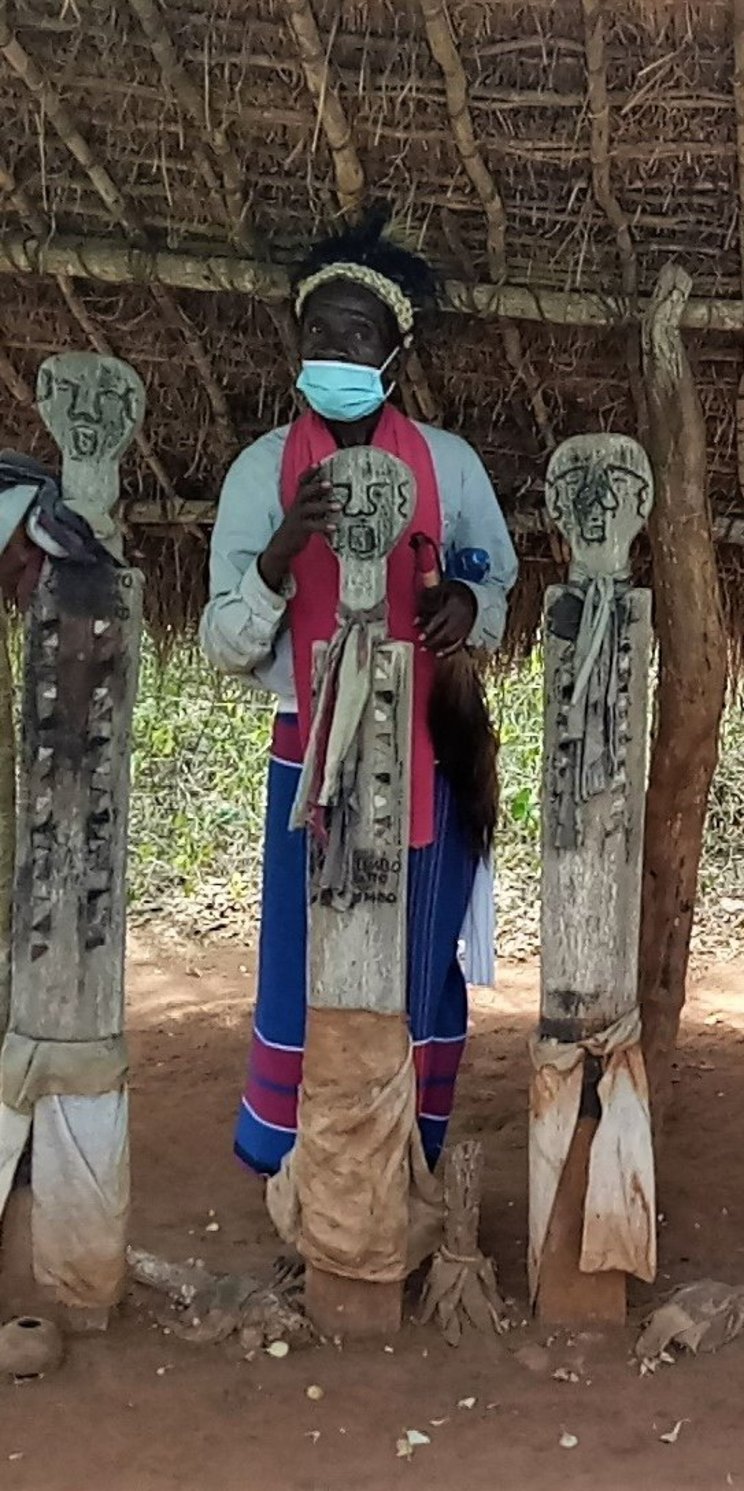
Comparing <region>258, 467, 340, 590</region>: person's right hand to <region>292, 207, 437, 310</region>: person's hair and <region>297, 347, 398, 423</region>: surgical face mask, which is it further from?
<region>292, 207, 437, 310</region>: person's hair

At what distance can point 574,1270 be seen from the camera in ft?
7.95

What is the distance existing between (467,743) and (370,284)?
2.65ft

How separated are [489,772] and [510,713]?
442cm

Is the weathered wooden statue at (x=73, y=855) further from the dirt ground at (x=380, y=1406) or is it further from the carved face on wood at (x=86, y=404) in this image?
the dirt ground at (x=380, y=1406)

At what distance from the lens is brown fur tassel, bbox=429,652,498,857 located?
2.59 metres

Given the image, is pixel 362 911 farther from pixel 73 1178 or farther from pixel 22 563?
pixel 22 563

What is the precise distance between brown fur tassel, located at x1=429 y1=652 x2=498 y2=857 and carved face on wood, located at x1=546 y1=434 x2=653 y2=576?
32 cm

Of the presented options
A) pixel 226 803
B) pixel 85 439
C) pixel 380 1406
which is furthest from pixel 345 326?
pixel 226 803

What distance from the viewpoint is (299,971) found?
2.67 metres

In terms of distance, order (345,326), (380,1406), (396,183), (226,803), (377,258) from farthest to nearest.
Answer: (226,803), (396,183), (377,258), (345,326), (380,1406)

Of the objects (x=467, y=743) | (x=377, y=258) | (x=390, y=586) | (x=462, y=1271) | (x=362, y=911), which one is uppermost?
(x=377, y=258)

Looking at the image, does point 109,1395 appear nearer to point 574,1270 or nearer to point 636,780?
point 574,1270

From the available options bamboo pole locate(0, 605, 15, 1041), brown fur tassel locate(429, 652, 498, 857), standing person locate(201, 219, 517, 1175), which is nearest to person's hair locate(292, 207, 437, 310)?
standing person locate(201, 219, 517, 1175)

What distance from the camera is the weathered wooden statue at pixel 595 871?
2.35 m
